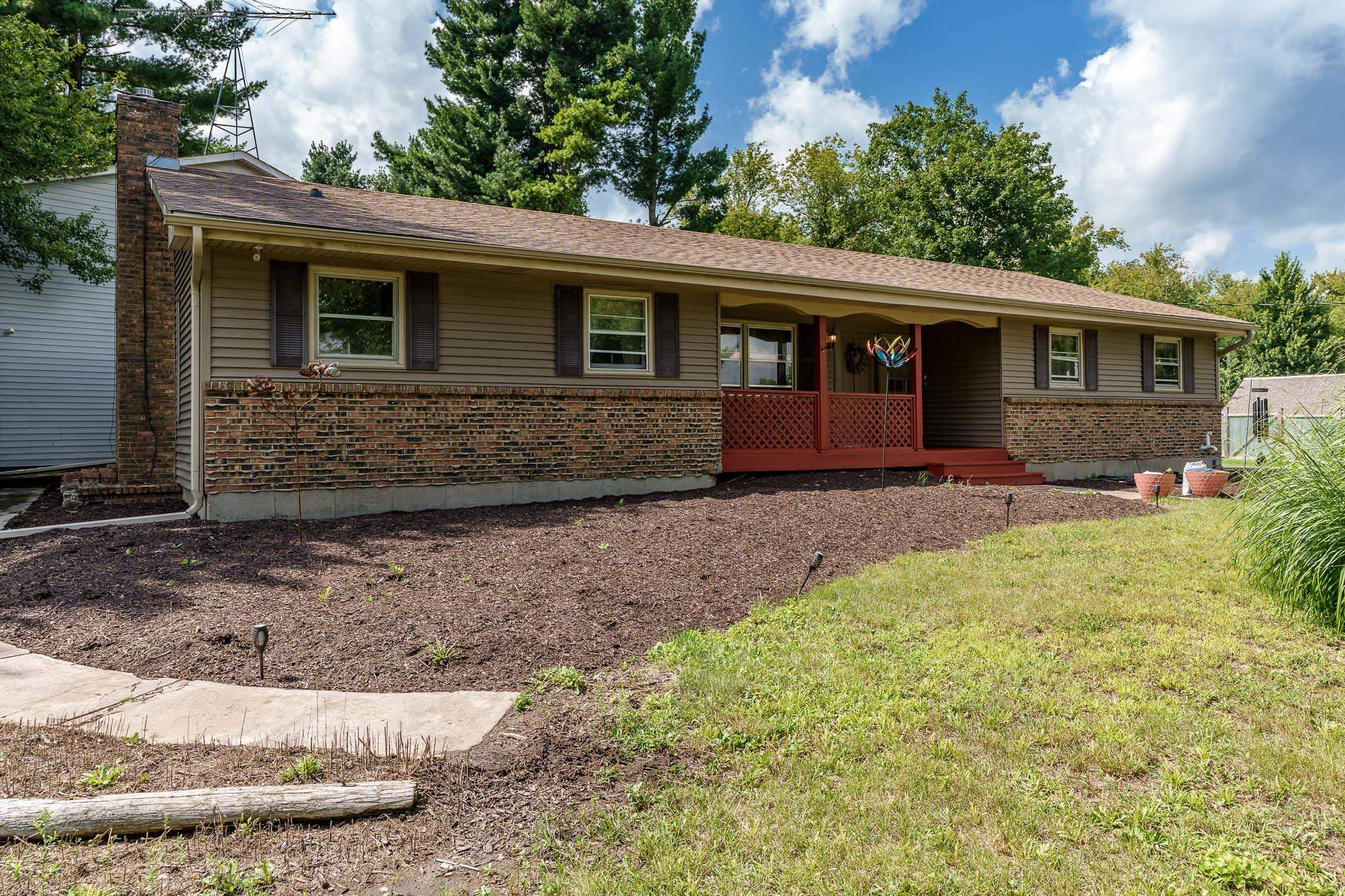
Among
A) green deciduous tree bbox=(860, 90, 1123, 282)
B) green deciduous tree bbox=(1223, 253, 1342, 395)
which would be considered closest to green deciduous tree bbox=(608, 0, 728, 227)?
green deciduous tree bbox=(860, 90, 1123, 282)

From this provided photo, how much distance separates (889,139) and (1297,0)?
25.0 m

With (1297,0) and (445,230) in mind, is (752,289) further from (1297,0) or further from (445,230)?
(1297,0)

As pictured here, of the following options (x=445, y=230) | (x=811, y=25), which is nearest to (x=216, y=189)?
(x=445, y=230)

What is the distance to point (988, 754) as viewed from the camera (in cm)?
309

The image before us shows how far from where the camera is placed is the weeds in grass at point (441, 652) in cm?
420

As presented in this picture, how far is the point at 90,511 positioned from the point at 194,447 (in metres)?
2.24

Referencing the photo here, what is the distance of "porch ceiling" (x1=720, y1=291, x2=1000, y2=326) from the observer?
11.2 metres

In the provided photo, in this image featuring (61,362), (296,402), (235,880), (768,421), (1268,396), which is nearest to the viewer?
(235,880)

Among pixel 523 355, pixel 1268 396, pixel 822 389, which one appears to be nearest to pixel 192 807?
pixel 523 355

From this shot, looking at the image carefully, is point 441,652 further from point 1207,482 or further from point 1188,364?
point 1188,364

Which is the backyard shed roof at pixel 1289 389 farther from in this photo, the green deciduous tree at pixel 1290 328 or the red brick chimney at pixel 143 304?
the red brick chimney at pixel 143 304

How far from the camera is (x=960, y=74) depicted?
109 feet

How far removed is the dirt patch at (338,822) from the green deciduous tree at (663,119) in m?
24.6

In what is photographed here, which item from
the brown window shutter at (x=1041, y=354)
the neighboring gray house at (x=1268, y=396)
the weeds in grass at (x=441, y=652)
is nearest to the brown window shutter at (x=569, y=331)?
the weeds in grass at (x=441, y=652)
